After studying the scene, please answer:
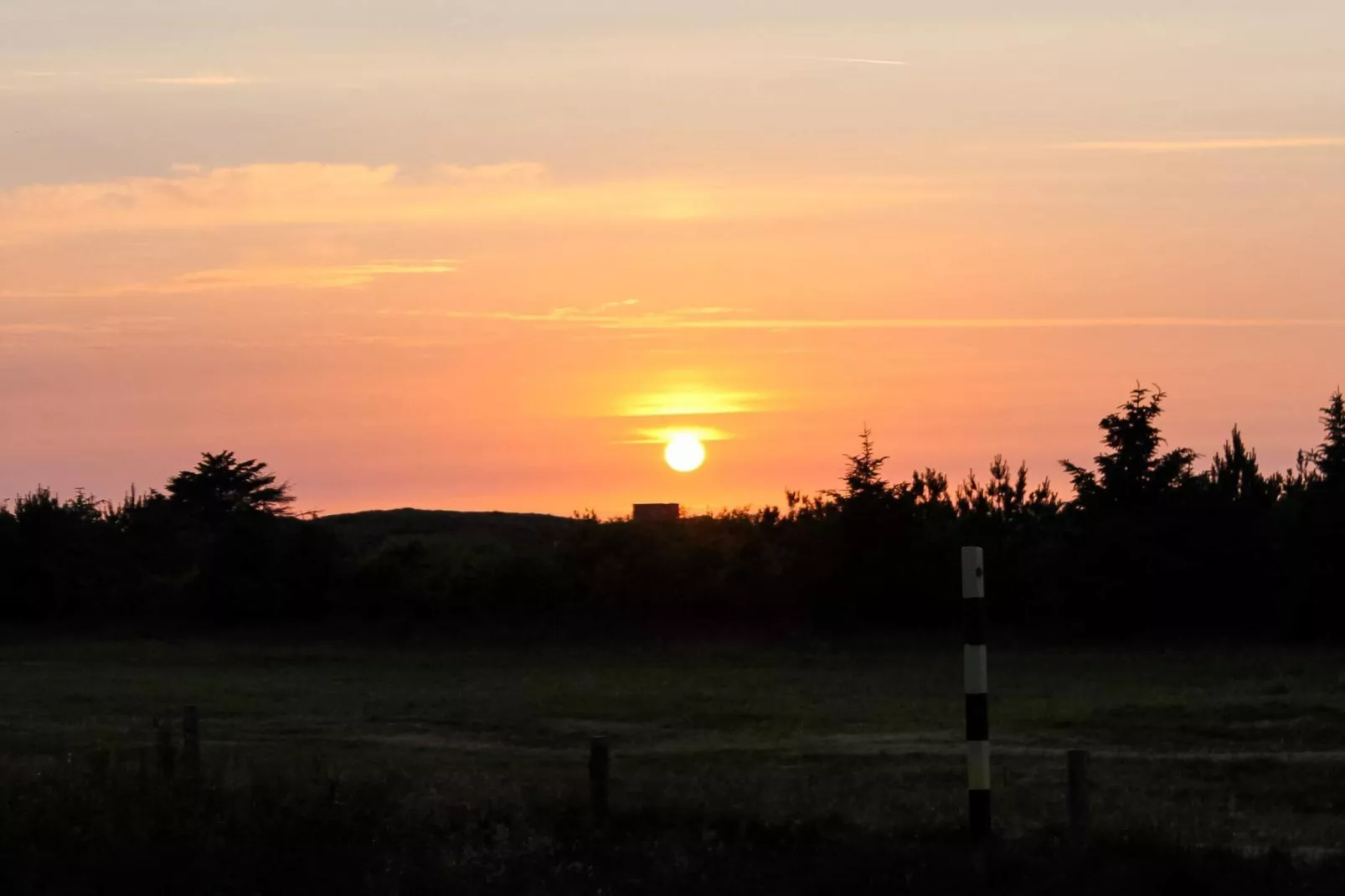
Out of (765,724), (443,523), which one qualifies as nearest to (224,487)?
(443,523)

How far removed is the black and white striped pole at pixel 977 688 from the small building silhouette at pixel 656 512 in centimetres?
4438

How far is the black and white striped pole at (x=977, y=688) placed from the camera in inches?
336

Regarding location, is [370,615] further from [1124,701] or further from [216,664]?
[1124,701]

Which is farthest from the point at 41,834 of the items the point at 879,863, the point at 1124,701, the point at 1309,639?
the point at 1309,639

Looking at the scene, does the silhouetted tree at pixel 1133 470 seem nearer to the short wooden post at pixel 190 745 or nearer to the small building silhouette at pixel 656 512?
the small building silhouette at pixel 656 512

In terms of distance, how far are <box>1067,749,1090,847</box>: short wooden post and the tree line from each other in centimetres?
3569

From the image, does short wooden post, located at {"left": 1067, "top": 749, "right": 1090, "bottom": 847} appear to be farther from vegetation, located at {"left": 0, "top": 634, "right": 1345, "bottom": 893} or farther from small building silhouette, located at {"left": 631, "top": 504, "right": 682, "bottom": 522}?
small building silhouette, located at {"left": 631, "top": 504, "right": 682, "bottom": 522}

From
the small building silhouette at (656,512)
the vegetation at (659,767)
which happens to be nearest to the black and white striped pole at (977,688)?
the vegetation at (659,767)

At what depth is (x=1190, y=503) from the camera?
1786 inches

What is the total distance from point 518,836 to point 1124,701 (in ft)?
65.3

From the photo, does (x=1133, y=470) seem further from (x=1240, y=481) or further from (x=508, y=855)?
(x=508, y=855)

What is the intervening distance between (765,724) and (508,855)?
640 inches

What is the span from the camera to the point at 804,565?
160 ft

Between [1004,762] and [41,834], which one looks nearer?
[41,834]
